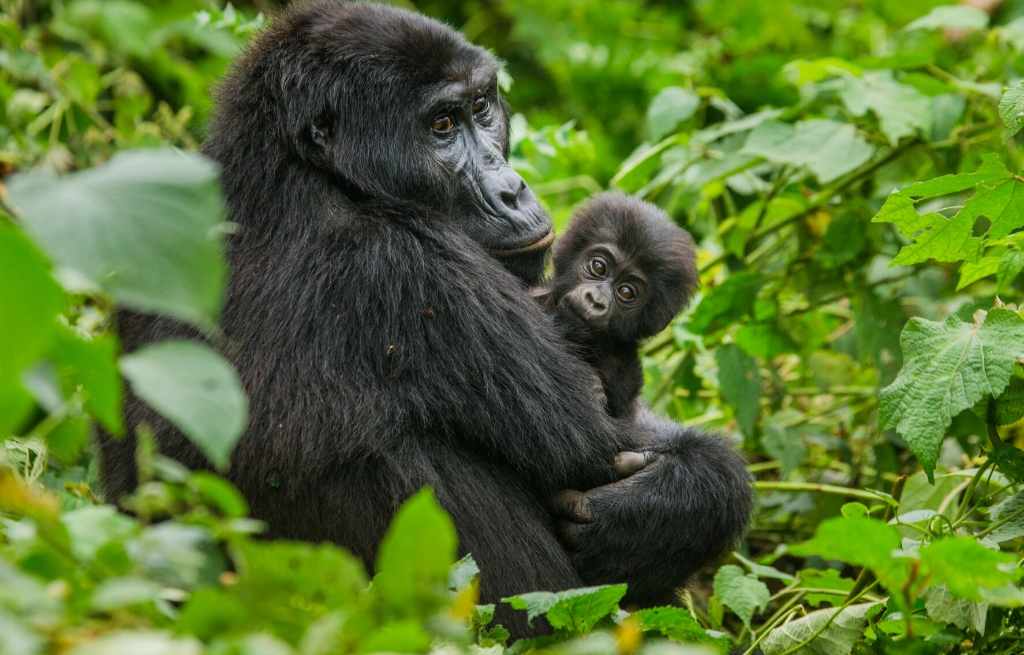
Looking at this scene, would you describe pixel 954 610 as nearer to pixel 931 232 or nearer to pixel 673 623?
pixel 673 623

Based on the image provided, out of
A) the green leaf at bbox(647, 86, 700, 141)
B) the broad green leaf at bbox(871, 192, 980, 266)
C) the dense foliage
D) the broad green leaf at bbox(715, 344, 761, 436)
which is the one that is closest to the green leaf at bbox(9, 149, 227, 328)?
the dense foliage

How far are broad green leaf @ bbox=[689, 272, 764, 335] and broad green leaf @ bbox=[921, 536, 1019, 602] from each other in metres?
2.27

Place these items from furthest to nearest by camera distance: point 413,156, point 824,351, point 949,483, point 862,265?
1. point 824,351
2. point 862,265
3. point 949,483
4. point 413,156

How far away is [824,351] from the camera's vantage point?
4.82 meters

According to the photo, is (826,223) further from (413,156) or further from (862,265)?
(413,156)

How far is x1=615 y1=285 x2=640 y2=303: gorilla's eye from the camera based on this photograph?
364cm

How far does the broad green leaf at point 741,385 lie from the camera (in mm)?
4137

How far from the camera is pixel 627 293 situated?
12.0ft

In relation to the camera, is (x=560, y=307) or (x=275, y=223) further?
(x=560, y=307)

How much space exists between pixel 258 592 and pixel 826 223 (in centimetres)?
346

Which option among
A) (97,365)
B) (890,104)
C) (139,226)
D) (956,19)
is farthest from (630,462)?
(956,19)

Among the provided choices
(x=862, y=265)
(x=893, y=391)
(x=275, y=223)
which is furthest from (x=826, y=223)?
(x=275, y=223)

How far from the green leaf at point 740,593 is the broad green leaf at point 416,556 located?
5.39ft

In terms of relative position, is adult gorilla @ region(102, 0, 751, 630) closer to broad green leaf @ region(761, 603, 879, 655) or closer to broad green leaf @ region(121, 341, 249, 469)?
broad green leaf @ region(761, 603, 879, 655)
